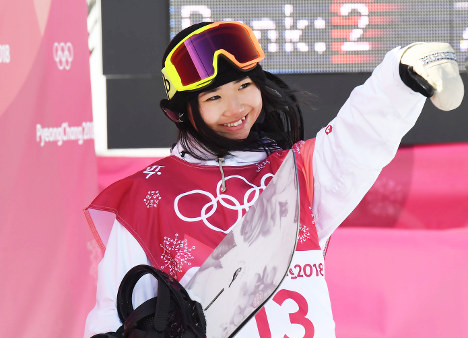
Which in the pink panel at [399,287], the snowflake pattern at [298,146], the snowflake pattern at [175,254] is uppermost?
the snowflake pattern at [298,146]

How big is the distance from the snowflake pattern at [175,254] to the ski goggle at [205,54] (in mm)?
344

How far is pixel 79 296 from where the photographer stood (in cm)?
350

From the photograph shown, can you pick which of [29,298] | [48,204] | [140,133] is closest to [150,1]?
[140,133]

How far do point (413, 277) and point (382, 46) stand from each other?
40.8 inches

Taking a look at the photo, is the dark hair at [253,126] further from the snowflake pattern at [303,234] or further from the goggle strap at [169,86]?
the snowflake pattern at [303,234]

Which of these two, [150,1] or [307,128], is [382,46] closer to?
[307,128]

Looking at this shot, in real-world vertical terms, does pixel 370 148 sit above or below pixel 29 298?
above

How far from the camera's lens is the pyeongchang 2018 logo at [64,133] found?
129 inches

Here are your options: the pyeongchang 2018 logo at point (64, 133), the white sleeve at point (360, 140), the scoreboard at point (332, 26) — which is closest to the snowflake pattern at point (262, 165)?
the white sleeve at point (360, 140)

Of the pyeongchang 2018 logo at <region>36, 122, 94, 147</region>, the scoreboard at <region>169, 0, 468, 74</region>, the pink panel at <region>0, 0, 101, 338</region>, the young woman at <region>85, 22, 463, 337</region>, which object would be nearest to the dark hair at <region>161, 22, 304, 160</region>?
the young woman at <region>85, 22, 463, 337</region>

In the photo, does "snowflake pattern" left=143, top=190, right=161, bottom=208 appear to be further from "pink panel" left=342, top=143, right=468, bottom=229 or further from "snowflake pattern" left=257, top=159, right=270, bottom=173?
"pink panel" left=342, top=143, right=468, bottom=229

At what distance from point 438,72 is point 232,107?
573mm

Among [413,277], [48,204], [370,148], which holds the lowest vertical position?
[413,277]

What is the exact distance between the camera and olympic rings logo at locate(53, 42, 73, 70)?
3428 mm
